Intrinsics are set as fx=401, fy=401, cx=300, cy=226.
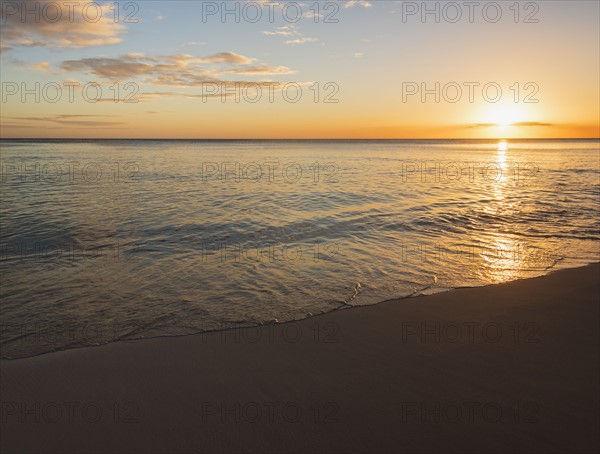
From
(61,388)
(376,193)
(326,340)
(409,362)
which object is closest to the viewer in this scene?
(61,388)

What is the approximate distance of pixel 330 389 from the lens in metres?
4.66

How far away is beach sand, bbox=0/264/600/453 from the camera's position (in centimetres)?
390

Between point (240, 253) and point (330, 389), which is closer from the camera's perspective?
point (330, 389)

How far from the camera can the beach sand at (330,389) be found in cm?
390

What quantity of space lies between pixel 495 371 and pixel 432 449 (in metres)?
1.71

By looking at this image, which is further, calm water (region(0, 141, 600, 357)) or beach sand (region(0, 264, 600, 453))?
calm water (region(0, 141, 600, 357))

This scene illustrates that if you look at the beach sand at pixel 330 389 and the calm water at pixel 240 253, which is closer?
the beach sand at pixel 330 389

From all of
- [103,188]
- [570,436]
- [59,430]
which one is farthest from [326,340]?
[103,188]

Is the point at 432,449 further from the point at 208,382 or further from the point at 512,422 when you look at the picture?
the point at 208,382

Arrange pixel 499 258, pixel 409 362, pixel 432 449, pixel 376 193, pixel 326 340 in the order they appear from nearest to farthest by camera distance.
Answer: pixel 432 449 < pixel 409 362 < pixel 326 340 < pixel 499 258 < pixel 376 193

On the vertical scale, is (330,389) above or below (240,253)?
below

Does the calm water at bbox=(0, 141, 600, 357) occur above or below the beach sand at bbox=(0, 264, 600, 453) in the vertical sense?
above

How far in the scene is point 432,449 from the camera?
3.78m

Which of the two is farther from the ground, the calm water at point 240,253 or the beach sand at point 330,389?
the calm water at point 240,253
